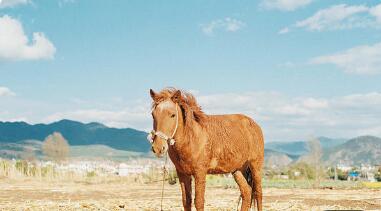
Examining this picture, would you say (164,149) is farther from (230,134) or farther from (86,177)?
(86,177)

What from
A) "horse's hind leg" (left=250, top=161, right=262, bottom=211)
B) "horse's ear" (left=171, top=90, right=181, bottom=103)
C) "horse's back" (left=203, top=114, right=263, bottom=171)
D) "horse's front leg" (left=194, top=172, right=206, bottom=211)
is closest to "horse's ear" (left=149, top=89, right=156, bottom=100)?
"horse's ear" (left=171, top=90, right=181, bottom=103)

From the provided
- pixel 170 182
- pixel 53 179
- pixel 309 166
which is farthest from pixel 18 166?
pixel 309 166

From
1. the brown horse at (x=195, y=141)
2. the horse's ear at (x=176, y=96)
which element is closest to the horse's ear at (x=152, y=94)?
the brown horse at (x=195, y=141)

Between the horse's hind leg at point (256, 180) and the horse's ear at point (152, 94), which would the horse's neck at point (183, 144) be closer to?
the horse's ear at point (152, 94)

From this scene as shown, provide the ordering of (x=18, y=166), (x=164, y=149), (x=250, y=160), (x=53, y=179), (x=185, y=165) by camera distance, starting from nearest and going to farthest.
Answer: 1. (x=164, y=149)
2. (x=185, y=165)
3. (x=250, y=160)
4. (x=53, y=179)
5. (x=18, y=166)

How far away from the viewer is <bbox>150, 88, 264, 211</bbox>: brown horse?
7.77m

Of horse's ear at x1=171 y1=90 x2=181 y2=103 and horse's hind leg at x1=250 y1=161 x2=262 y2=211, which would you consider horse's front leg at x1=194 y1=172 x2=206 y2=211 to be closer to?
horse's ear at x1=171 y1=90 x2=181 y2=103

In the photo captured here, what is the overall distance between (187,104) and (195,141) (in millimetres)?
653

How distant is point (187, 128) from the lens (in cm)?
816

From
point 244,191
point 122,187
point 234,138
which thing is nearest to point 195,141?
point 234,138

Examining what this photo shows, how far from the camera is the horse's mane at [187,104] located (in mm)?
7996

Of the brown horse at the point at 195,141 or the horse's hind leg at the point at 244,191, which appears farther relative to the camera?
the horse's hind leg at the point at 244,191

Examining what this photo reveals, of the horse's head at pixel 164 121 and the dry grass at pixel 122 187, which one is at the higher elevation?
the horse's head at pixel 164 121

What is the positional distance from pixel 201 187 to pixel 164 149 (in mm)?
1047
